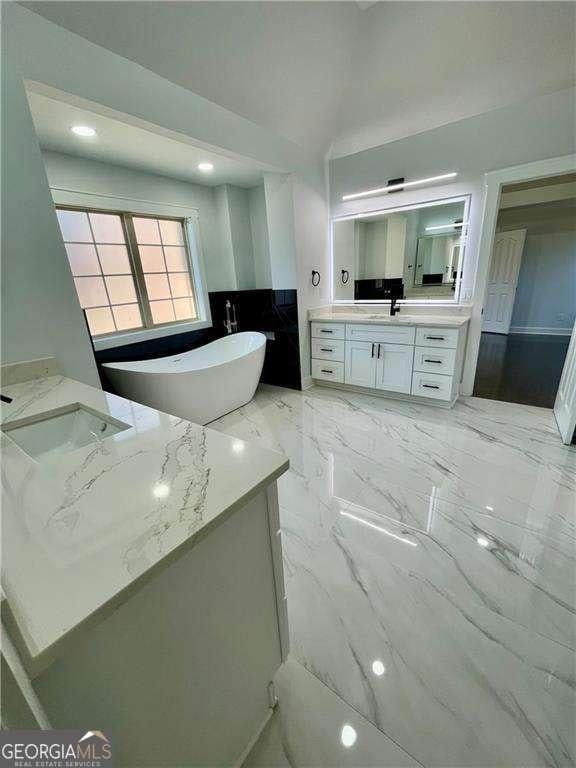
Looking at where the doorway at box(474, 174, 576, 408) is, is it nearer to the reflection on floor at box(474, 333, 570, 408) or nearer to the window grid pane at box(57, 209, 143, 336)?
the reflection on floor at box(474, 333, 570, 408)

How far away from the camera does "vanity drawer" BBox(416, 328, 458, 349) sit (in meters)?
2.81

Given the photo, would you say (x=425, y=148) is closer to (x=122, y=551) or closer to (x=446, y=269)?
(x=446, y=269)

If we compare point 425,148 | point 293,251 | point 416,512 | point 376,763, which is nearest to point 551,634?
point 416,512

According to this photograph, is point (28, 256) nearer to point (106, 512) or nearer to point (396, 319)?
point (106, 512)

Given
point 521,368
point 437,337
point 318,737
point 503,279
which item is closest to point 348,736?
point 318,737

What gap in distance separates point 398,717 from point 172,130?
3151 mm

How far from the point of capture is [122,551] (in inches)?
22.5

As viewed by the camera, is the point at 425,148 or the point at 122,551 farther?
the point at 425,148

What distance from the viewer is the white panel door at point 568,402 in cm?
234

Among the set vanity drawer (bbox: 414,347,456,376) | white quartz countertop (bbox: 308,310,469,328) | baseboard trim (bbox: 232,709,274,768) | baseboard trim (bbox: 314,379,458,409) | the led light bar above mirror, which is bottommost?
baseboard trim (bbox: 232,709,274,768)

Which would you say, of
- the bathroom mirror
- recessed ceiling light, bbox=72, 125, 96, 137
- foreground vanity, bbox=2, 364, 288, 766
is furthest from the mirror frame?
foreground vanity, bbox=2, 364, 288, 766

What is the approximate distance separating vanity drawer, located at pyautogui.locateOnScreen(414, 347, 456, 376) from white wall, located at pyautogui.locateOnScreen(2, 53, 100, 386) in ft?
9.15

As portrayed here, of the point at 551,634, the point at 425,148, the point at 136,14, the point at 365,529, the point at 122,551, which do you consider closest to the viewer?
the point at 122,551

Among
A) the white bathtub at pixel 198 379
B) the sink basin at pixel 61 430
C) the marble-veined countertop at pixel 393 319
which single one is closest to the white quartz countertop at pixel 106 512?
the sink basin at pixel 61 430
